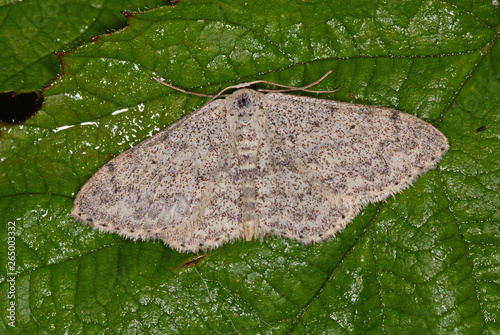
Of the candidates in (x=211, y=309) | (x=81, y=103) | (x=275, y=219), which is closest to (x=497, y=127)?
(x=275, y=219)

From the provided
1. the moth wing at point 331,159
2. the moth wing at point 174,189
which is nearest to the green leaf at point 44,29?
the moth wing at point 174,189

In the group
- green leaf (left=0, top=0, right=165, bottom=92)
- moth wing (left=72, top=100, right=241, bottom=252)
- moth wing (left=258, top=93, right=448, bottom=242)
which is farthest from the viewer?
green leaf (left=0, top=0, right=165, bottom=92)

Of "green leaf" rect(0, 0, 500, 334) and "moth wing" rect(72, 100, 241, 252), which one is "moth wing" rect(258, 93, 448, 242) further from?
"moth wing" rect(72, 100, 241, 252)

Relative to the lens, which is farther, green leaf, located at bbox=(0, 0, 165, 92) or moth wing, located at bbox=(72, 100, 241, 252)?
green leaf, located at bbox=(0, 0, 165, 92)

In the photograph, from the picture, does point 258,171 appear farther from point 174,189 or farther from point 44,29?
point 44,29

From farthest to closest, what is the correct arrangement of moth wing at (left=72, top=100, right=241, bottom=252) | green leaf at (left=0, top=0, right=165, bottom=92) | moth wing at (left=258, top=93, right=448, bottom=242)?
1. green leaf at (left=0, top=0, right=165, bottom=92)
2. moth wing at (left=72, top=100, right=241, bottom=252)
3. moth wing at (left=258, top=93, right=448, bottom=242)

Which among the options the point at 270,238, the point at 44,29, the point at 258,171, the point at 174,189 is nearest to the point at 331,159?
the point at 258,171

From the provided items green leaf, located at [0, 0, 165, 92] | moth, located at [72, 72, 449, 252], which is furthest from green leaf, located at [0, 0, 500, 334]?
green leaf, located at [0, 0, 165, 92]

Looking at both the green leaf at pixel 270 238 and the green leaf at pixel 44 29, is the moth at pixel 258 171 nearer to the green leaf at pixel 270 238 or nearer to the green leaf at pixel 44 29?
the green leaf at pixel 270 238

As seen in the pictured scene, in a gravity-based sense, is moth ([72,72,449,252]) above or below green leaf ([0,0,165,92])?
below
